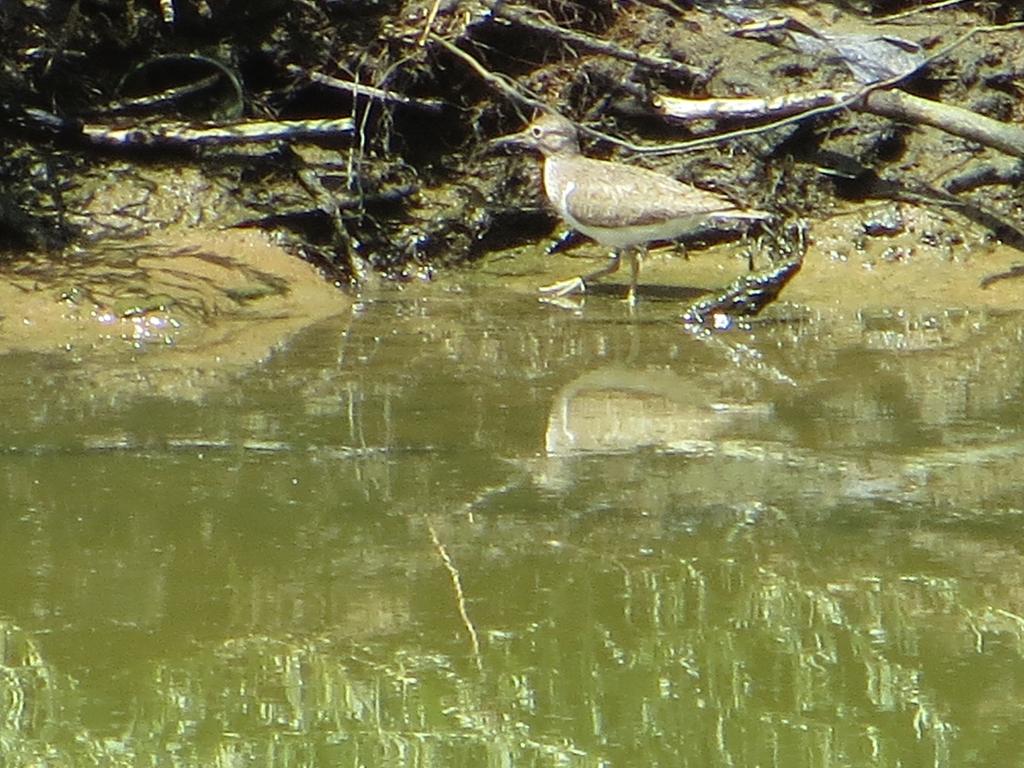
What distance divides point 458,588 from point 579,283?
418 centimetres

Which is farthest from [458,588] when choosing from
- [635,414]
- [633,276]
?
[633,276]

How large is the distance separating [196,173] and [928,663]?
5629mm

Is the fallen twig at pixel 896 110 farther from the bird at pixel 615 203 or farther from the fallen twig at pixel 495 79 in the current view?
the fallen twig at pixel 495 79

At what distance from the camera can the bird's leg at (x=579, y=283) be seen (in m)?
9.20

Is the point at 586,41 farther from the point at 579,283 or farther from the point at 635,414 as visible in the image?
the point at 635,414

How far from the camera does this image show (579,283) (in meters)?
9.23

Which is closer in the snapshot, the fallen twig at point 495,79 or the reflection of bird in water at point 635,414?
the reflection of bird in water at point 635,414

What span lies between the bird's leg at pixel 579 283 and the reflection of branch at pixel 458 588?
11.6ft

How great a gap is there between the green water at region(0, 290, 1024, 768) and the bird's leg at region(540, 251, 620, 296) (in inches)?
49.6

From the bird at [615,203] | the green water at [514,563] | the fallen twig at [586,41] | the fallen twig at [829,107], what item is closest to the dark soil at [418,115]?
the fallen twig at [586,41]

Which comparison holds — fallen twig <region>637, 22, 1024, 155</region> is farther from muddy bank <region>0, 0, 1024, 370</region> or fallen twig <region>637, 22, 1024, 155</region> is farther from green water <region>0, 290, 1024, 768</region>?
green water <region>0, 290, 1024, 768</region>

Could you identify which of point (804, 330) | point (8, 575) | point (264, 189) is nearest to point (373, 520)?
point (8, 575)

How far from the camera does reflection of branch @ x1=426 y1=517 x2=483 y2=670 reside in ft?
15.9

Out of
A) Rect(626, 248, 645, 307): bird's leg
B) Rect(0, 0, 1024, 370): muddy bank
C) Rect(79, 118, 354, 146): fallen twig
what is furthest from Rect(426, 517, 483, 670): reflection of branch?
Rect(79, 118, 354, 146): fallen twig
